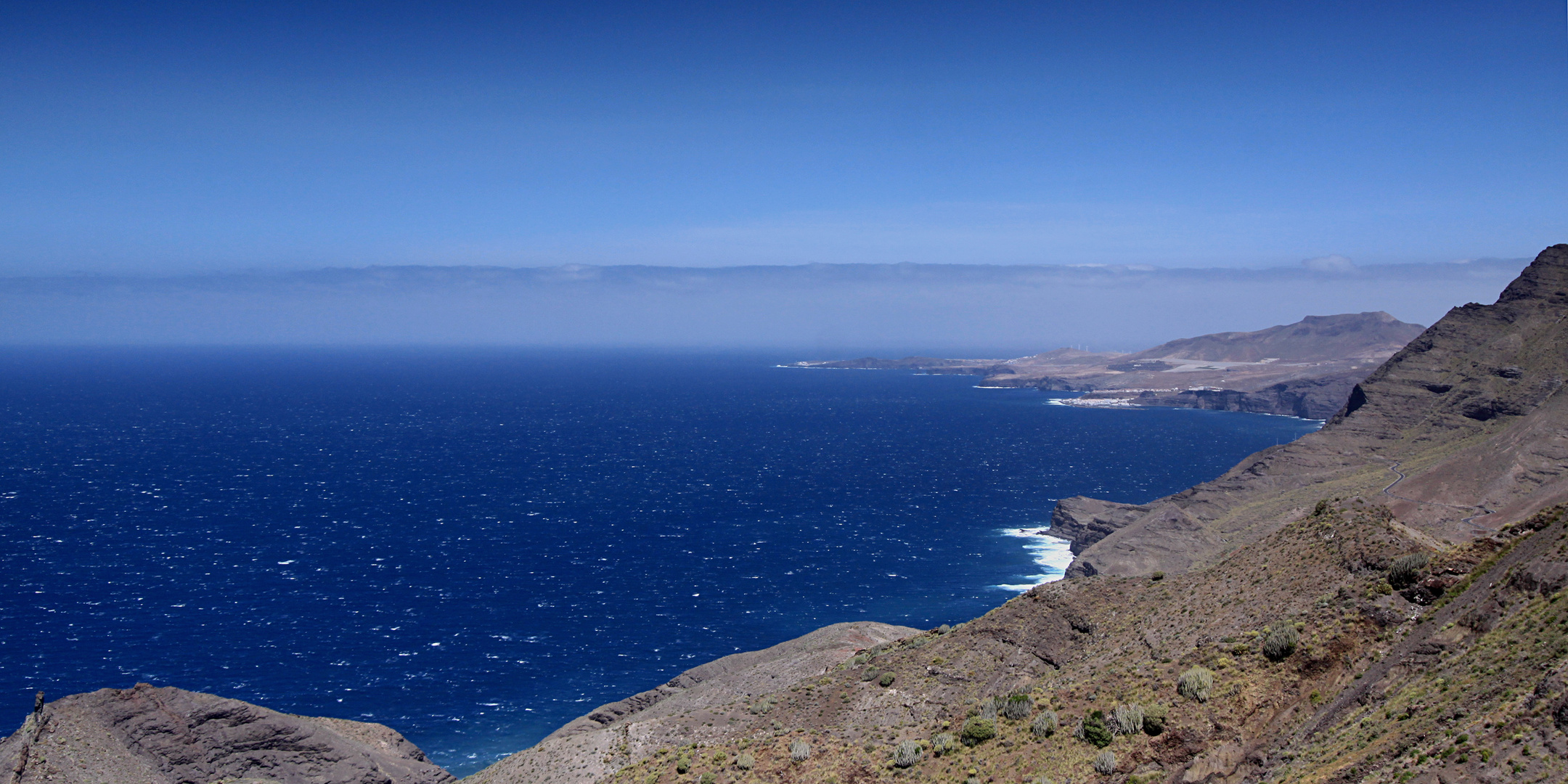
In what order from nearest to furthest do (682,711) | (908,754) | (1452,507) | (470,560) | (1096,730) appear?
1. (1096,730)
2. (908,754)
3. (682,711)
4. (1452,507)
5. (470,560)

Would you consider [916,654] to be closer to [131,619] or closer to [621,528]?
[131,619]

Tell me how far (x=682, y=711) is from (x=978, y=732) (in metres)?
19.1

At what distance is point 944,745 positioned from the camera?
31812 millimetres

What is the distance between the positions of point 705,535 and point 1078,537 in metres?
42.8

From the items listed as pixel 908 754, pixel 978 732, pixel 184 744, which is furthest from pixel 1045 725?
pixel 184 744

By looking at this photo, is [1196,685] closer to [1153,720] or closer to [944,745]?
[1153,720]

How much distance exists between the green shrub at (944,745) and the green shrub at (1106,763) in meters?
5.38

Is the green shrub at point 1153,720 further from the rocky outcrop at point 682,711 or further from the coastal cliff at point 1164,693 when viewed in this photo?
the rocky outcrop at point 682,711

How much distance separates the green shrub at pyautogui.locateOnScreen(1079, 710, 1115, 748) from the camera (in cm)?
2922

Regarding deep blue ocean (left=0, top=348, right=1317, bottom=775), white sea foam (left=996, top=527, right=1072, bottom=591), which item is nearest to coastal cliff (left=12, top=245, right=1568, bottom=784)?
deep blue ocean (left=0, top=348, right=1317, bottom=775)

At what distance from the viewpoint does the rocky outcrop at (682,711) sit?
3981cm

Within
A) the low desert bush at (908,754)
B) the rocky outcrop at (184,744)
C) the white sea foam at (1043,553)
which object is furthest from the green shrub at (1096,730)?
the white sea foam at (1043,553)

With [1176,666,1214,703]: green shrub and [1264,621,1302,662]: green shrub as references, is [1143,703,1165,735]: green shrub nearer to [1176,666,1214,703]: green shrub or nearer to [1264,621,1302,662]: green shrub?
[1176,666,1214,703]: green shrub

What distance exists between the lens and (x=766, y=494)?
445ft
